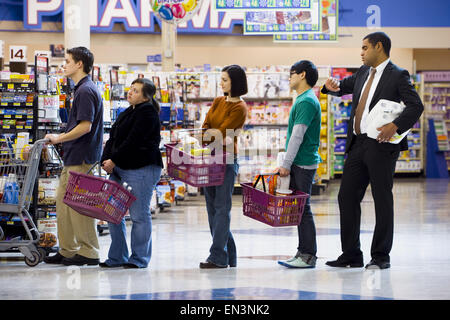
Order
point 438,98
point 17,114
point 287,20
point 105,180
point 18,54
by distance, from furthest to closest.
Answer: point 438,98, point 287,20, point 18,54, point 17,114, point 105,180

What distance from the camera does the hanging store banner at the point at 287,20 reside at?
13844 mm

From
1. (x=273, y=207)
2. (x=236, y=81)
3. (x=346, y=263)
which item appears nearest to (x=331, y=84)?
(x=236, y=81)

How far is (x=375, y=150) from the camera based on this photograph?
605cm

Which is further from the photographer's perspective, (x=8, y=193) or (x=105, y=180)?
(x=8, y=193)

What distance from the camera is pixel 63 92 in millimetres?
7461

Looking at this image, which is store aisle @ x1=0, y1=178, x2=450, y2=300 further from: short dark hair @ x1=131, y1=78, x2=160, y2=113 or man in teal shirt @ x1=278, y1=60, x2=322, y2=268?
short dark hair @ x1=131, y1=78, x2=160, y2=113

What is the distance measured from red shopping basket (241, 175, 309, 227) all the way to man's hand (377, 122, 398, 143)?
2.29ft

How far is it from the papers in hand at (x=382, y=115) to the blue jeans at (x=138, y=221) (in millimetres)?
1626

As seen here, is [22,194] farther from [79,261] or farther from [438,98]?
[438,98]

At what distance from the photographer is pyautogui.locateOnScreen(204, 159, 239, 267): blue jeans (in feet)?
19.7

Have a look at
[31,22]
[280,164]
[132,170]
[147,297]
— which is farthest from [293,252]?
[31,22]

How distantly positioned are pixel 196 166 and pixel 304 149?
36.5 inches

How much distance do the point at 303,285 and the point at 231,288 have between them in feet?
1.64

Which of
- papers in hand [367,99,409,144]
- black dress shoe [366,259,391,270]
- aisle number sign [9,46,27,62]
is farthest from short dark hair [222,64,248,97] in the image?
aisle number sign [9,46,27,62]
